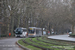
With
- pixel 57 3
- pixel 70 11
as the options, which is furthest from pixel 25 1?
pixel 57 3

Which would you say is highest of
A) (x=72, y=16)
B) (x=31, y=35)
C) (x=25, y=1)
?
(x=25, y=1)

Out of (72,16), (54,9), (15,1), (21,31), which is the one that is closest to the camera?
(15,1)

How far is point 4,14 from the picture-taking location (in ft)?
153

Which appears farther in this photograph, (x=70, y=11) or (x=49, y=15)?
(x=49, y=15)

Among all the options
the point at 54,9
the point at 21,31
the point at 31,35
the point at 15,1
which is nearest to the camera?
the point at 15,1

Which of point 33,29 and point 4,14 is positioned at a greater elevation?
point 4,14

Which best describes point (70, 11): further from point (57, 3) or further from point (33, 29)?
point (33, 29)

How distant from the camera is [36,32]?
148 feet

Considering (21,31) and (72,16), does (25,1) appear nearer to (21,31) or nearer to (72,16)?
(21,31)

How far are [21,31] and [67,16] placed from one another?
1594 cm

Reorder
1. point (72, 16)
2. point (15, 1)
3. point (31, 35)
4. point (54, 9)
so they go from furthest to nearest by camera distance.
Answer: point (54, 9), point (72, 16), point (31, 35), point (15, 1)

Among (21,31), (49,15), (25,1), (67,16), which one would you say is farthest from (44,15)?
(25,1)

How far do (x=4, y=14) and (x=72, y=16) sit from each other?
68.3 feet

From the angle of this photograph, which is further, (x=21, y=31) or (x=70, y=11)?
(x=70, y=11)
